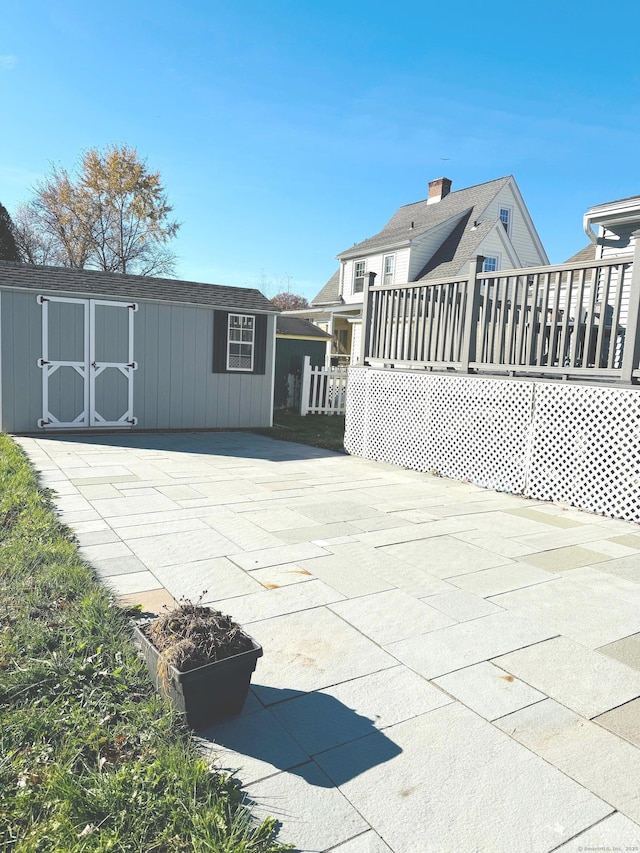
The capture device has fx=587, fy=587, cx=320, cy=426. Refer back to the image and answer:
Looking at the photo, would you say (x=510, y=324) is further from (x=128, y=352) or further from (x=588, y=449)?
(x=128, y=352)

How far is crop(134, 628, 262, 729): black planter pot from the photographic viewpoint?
208 cm

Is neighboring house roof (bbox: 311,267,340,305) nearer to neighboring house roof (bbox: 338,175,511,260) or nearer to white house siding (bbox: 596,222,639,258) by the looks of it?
neighboring house roof (bbox: 338,175,511,260)

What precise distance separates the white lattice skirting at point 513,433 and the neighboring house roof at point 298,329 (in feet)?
31.5

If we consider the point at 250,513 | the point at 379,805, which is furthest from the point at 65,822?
the point at 250,513

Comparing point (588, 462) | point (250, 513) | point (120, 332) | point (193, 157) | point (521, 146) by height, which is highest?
point (521, 146)

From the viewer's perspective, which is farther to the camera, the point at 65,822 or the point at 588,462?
the point at 588,462

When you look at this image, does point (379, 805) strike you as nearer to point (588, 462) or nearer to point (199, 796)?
point (199, 796)

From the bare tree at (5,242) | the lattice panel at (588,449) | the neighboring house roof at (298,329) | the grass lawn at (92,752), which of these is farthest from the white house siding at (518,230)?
the grass lawn at (92,752)

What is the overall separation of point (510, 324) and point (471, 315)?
57cm

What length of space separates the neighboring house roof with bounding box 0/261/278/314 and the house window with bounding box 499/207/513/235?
42.3ft

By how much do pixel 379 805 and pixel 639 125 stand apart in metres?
17.3

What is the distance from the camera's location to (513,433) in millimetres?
6527

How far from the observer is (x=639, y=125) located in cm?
1459

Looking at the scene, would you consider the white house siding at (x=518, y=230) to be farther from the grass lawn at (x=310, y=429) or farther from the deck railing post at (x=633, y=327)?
the deck railing post at (x=633, y=327)
